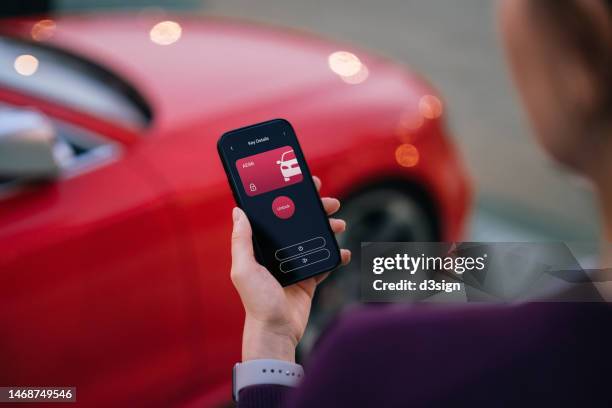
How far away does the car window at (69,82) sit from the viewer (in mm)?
2268

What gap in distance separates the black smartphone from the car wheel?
71 cm

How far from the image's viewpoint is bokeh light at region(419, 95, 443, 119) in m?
2.76

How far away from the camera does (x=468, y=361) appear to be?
88cm

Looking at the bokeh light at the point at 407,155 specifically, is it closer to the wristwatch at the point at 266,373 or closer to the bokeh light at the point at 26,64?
the bokeh light at the point at 26,64

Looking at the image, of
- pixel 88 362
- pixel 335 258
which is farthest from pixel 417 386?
pixel 88 362

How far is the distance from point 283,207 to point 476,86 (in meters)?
4.23

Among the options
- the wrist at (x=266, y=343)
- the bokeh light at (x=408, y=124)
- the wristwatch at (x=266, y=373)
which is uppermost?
the bokeh light at (x=408, y=124)

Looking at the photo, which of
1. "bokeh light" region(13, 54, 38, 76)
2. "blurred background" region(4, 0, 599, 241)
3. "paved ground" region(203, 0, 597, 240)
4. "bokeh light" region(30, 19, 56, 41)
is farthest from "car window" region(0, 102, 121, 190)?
"paved ground" region(203, 0, 597, 240)

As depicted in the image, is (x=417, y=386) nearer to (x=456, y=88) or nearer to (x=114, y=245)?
(x=114, y=245)

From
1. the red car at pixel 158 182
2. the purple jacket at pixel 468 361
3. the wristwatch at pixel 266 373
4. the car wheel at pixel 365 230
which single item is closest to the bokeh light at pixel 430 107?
the red car at pixel 158 182

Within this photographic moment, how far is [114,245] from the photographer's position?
1927 millimetres

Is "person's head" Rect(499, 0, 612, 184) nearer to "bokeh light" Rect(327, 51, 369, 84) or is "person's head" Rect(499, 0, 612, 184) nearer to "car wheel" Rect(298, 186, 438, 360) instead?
"car wheel" Rect(298, 186, 438, 360)

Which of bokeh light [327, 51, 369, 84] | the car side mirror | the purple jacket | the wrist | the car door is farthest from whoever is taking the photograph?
bokeh light [327, 51, 369, 84]

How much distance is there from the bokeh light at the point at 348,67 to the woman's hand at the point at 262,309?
4.79 feet
